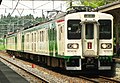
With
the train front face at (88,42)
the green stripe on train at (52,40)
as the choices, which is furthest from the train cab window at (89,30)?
the green stripe on train at (52,40)

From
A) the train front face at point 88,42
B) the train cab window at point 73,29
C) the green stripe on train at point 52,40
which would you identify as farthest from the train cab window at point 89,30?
the green stripe on train at point 52,40

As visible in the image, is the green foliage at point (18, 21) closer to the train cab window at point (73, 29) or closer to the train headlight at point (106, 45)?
the train cab window at point (73, 29)

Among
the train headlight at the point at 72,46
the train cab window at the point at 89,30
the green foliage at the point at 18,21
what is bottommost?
the train headlight at the point at 72,46

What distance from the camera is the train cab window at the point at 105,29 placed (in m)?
15.5

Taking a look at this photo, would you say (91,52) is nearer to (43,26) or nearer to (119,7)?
(43,26)

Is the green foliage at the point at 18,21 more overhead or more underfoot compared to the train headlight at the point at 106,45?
more overhead

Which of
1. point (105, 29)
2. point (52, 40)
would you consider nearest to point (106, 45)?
point (105, 29)

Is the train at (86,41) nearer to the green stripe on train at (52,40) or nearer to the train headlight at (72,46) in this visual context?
the train headlight at (72,46)

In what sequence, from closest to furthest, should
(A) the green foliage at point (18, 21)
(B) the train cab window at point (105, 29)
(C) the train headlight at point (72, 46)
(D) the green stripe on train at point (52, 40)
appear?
(C) the train headlight at point (72, 46) < (B) the train cab window at point (105, 29) < (D) the green stripe on train at point (52, 40) < (A) the green foliage at point (18, 21)

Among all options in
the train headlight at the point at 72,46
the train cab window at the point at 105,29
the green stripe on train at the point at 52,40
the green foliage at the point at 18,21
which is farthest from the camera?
the green foliage at the point at 18,21

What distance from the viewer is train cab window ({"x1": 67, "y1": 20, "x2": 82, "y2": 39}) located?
15305 mm

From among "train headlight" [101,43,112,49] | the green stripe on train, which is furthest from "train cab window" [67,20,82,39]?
the green stripe on train

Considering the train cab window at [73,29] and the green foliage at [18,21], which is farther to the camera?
→ the green foliage at [18,21]

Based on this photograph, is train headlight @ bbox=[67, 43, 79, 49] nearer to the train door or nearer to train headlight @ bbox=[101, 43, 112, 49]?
the train door
